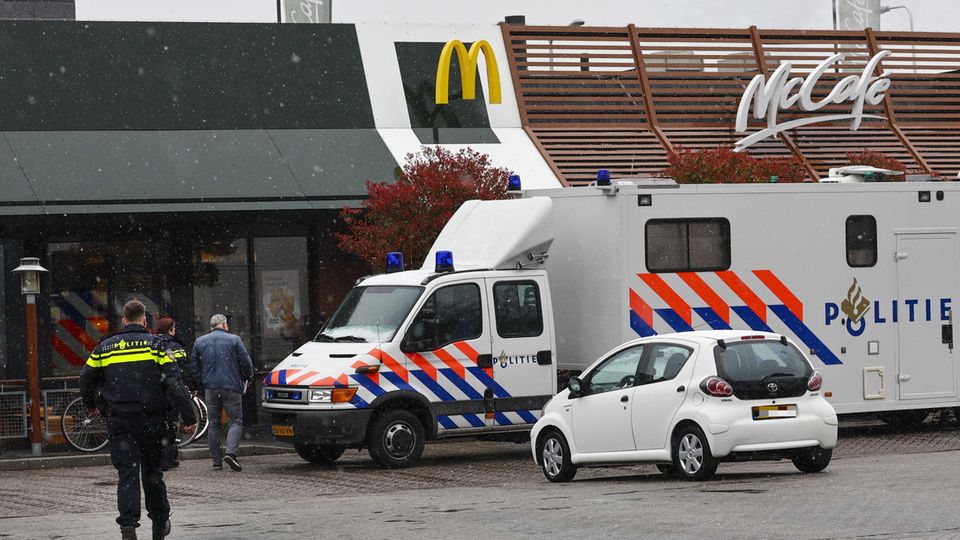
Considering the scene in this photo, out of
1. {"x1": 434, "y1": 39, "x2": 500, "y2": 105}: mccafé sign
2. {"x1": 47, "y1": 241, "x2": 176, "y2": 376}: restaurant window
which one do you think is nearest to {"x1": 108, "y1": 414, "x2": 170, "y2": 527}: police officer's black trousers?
{"x1": 47, "y1": 241, "x2": 176, "y2": 376}: restaurant window

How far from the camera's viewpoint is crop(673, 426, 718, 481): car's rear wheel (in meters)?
14.1

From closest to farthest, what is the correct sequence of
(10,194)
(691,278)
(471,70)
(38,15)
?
(691,278) < (10,194) < (471,70) < (38,15)

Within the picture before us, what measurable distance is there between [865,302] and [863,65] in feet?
38.4

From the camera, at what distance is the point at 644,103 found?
90.3 ft

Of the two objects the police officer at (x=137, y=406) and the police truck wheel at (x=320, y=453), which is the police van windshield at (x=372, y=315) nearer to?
the police truck wheel at (x=320, y=453)

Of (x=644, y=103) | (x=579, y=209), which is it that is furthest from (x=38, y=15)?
(x=579, y=209)

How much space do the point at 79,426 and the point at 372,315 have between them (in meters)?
4.90

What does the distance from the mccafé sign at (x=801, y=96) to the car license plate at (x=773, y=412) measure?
1325 cm

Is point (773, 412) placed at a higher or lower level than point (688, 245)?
lower

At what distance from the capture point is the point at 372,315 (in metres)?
17.4

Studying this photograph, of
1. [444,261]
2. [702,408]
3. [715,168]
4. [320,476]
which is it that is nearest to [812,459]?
[702,408]

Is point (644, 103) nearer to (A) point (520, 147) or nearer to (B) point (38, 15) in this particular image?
(A) point (520, 147)

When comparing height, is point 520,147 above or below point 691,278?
above

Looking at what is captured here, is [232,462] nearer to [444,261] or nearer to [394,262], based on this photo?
[394,262]
